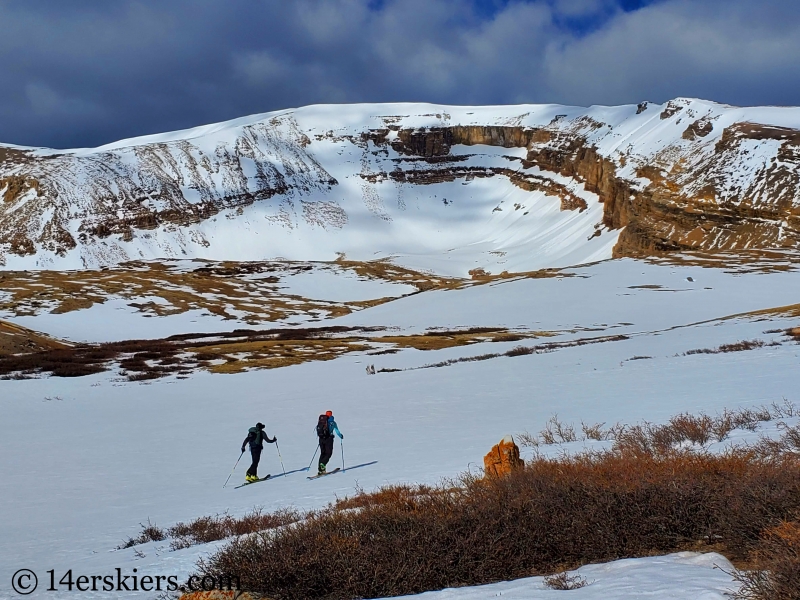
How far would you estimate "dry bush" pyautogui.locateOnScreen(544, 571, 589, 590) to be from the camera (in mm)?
5234

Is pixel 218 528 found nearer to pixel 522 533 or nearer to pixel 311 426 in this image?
pixel 522 533

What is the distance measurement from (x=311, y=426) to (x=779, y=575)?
54.9 ft

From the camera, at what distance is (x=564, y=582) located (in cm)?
528

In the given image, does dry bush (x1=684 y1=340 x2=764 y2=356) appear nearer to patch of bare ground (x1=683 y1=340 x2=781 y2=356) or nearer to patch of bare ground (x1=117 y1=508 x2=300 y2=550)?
patch of bare ground (x1=683 y1=340 x2=781 y2=356)

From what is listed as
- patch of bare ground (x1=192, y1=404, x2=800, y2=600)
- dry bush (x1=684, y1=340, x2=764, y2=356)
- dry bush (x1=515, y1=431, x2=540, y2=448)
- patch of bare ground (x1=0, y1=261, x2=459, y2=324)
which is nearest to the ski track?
patch of bare ground (x1=192, y1=404, x2=800, y2=600)

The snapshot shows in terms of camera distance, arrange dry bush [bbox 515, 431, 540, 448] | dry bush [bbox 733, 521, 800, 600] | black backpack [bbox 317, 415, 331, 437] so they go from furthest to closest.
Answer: black backpack [bbox 317, 415, 331, 437]
dry bush [bbox 515, 431, 540, 448]
dry bush [bbox 733, 521, 800, 600]

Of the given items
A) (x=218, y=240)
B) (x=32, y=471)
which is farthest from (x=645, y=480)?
(x=218, y=240)

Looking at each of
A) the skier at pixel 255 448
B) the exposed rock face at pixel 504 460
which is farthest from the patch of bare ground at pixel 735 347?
the skier at pixel 255 448

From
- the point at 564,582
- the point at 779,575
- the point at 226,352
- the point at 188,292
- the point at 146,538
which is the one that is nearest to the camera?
the point at 779,575

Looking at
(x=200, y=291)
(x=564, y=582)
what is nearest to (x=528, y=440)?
(x=564, y=582)

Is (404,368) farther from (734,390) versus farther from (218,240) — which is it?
(218,240)

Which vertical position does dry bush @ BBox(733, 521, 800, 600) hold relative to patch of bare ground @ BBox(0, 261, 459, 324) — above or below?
below

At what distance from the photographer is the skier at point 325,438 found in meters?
13.9

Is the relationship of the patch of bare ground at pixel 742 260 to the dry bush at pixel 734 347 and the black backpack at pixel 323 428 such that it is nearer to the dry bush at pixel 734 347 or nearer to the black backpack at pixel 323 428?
the dry bush at pixel 734 347
